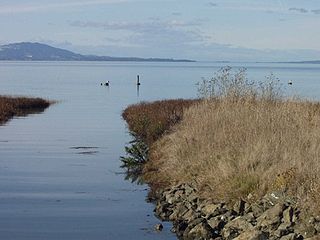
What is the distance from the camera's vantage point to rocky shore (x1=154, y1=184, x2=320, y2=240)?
1184 centimetres

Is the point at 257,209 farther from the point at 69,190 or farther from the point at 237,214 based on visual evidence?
the point at 69,190

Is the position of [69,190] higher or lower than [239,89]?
lower

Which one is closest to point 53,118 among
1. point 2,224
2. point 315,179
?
point 2,224

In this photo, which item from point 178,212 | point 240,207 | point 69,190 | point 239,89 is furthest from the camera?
point 239,89

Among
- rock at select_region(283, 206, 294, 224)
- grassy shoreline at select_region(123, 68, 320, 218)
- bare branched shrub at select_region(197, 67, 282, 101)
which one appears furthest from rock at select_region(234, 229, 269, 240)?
bare branched shrub at select_region(197, 67, 282, 101)

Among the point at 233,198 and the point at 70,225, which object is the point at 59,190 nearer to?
the point at 70,225

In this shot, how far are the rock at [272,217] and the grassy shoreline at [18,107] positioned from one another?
31.9 m

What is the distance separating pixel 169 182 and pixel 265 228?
7.29 metres

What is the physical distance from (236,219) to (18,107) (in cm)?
4293

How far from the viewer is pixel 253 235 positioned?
11984 millimetres

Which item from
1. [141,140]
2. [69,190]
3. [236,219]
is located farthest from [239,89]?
[236,219]

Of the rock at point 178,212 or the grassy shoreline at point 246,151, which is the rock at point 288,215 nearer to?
the grassy shoreline at point 246,151

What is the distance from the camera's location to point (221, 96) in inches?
1156

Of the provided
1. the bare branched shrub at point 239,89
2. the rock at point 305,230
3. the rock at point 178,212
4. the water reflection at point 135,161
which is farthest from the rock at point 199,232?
the bare branched shrub at point 239,89
